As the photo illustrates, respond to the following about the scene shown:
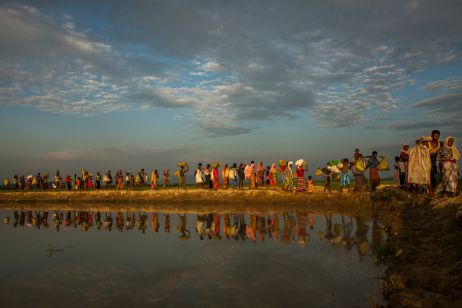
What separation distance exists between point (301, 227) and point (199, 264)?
647 cm

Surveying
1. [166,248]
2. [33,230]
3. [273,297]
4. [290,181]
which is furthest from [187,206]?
[273,297]

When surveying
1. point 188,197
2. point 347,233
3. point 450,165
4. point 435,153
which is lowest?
point 347,233

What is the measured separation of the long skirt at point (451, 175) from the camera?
13.6m

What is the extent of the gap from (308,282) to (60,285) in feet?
19.0

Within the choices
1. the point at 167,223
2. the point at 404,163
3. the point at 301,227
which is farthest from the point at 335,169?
the point at 167,223

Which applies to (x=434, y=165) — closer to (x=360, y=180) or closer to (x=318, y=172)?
(x=360, y=180)

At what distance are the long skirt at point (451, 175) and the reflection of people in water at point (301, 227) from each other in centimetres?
577

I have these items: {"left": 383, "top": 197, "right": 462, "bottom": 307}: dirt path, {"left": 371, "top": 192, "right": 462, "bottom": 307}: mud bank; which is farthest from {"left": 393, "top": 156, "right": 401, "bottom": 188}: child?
{"left": 383, "top": 197, "right": 462, "bottom": 307}: dirt path

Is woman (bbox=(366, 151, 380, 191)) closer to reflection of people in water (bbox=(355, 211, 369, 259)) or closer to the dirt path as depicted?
reflection of people in water (bbox=(355, 211, 369, 259))

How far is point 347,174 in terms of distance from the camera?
75.9ft

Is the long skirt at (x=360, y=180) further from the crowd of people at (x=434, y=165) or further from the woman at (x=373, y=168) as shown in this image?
the crowd of people at (x=434, y=165)

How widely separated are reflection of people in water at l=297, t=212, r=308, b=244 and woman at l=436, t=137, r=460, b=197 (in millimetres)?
5758

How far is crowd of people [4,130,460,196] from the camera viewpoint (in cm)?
1418

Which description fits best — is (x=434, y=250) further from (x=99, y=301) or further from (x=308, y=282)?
(x=99, y=301)
